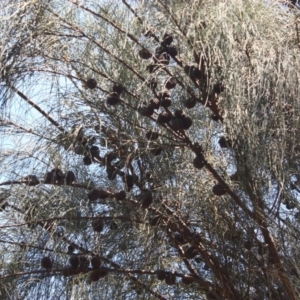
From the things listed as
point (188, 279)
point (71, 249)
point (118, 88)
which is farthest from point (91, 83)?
point (188, 279)

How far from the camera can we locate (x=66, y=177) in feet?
5.06

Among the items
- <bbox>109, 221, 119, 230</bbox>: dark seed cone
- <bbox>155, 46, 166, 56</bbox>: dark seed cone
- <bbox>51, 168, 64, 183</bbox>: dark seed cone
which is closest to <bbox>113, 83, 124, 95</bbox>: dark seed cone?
→ <bbox>155, 46, 166, 56</bbox>: dark seed cone

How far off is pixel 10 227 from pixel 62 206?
19cm

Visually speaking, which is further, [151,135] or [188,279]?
[188,279]

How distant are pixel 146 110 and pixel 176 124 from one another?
3.0 inches

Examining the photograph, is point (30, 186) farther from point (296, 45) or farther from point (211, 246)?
point (296, 45)

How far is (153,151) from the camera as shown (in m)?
1.61

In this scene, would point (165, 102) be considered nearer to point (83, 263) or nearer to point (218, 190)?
point (218, 190)

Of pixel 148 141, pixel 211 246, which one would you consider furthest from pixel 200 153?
pixel 211 246

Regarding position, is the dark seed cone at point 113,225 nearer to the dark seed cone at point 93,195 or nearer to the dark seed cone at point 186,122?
the dark seed cone at point 93,195

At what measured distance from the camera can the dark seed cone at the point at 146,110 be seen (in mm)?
1492

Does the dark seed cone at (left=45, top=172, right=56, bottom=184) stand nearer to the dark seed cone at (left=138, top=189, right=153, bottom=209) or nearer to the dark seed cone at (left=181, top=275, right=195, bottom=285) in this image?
the dark seed cone at (left=138, top=189, right=153, bottom=209)

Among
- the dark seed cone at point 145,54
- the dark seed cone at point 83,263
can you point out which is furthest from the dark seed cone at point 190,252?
the dark seed cone at point 145,54

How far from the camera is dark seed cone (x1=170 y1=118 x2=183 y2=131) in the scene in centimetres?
153
